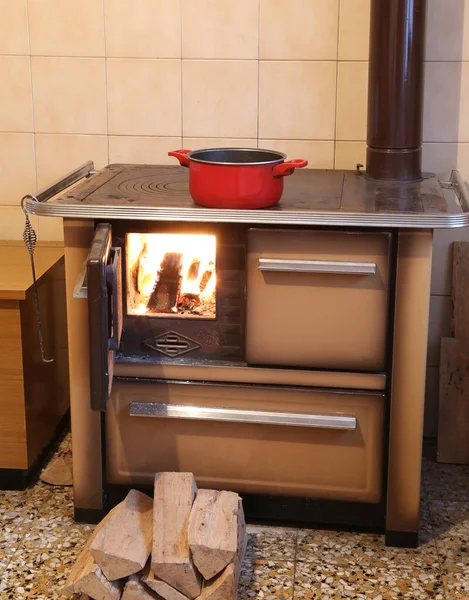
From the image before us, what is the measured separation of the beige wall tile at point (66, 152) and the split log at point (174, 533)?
44.8 inches

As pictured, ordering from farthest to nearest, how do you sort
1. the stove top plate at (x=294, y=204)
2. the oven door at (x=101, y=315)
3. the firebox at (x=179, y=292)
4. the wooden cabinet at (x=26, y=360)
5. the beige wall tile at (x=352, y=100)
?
1. the beige wall tile at (x=352, y=100)
2. the wooden cabinet at (x=26, y=360)
3. the firebox at (x=179, y=292)
4. the stove top plate at (x=294, y=204)
5. the oven door at (x=101, y=315)

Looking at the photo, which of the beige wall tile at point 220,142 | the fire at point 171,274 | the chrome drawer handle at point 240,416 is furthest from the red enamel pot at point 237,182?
the beige wall tile at point 220,142

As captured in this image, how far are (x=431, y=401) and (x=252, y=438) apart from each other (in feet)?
2.89

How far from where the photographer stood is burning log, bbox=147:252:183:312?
2.17m

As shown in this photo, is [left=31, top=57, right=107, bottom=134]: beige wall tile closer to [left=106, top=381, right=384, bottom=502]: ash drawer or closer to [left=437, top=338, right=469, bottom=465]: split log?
[left=106, top=381, right=384, bottom=502]: ash drawer

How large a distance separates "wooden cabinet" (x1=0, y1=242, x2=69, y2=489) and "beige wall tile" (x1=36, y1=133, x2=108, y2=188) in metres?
0.28

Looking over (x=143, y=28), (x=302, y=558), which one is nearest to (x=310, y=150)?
(x=143, y=28)

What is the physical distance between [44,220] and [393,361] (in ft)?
4.40

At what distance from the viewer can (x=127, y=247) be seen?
Answer: 214 centimetres

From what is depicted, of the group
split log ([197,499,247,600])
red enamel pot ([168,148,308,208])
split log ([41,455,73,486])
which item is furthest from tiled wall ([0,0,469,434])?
split log ([197,499,247,600])

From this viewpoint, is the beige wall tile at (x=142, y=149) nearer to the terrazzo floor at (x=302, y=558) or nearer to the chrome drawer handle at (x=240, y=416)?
the chrome drawer handle at (x=240, y=416)

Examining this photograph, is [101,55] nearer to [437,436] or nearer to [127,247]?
[127,247]

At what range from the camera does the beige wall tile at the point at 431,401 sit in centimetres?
282

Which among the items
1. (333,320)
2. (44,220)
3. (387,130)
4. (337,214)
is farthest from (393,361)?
(44,220)
